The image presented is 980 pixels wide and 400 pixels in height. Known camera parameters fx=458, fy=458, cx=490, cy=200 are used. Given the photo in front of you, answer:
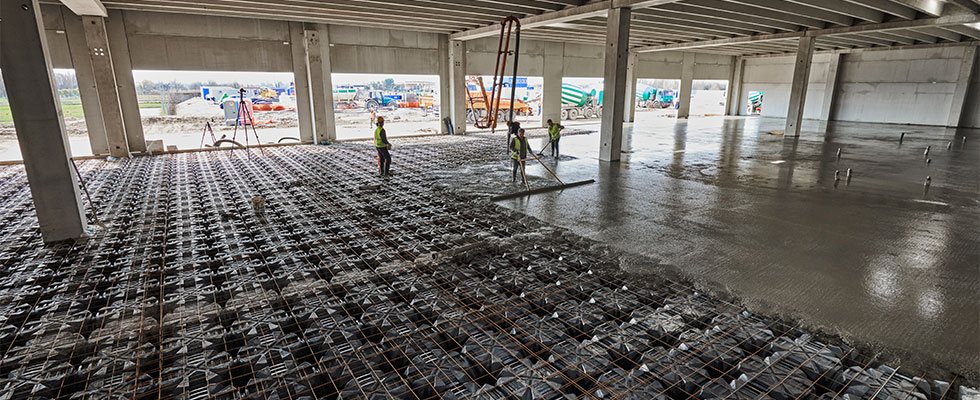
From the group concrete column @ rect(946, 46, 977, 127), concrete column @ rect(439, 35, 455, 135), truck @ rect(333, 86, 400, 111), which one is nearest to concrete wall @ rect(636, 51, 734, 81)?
→ concrete column @ rect(946, 46, 977, 127)

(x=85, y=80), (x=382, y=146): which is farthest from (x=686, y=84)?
(x=85, y=80)

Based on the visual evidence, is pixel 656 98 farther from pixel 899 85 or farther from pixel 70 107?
pixel 70 107

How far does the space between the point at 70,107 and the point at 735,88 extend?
136ft

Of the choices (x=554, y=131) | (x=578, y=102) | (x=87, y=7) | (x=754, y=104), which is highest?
(x=87, y=7)

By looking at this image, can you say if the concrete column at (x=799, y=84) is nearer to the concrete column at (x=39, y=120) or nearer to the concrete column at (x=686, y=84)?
the concrete column at (x=686, y=84)

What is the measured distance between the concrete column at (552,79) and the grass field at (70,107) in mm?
18543

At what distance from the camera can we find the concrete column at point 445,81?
19766 mm

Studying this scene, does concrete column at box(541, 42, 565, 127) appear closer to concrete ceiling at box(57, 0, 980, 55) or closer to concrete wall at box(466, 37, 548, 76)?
concrete wall at box(466, 37, 548, 76)

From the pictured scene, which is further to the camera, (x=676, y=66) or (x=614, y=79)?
(x=676, y=66)

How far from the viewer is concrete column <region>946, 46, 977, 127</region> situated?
23.3 meters

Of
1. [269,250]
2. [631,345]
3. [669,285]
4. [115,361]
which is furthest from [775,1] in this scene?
[115,361]

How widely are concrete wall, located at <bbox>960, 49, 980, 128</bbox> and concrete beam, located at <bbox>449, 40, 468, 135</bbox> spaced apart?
86.6 feet

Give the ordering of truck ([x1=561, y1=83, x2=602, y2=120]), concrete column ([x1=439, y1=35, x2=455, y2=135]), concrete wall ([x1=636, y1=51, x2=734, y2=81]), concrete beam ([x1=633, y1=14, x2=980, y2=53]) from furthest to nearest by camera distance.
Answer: truck ([x1=561, y1=83, x2=602, y2=120]) < concrete wall ([x1=636, y1=51, x2=734, y2=81]) < concrete column ([x1=439, y1=35, x2=455, y2=135]) < concrete beam ([x1=633, y1=14, x2=980, y2=53])

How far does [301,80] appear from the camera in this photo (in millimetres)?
16750
